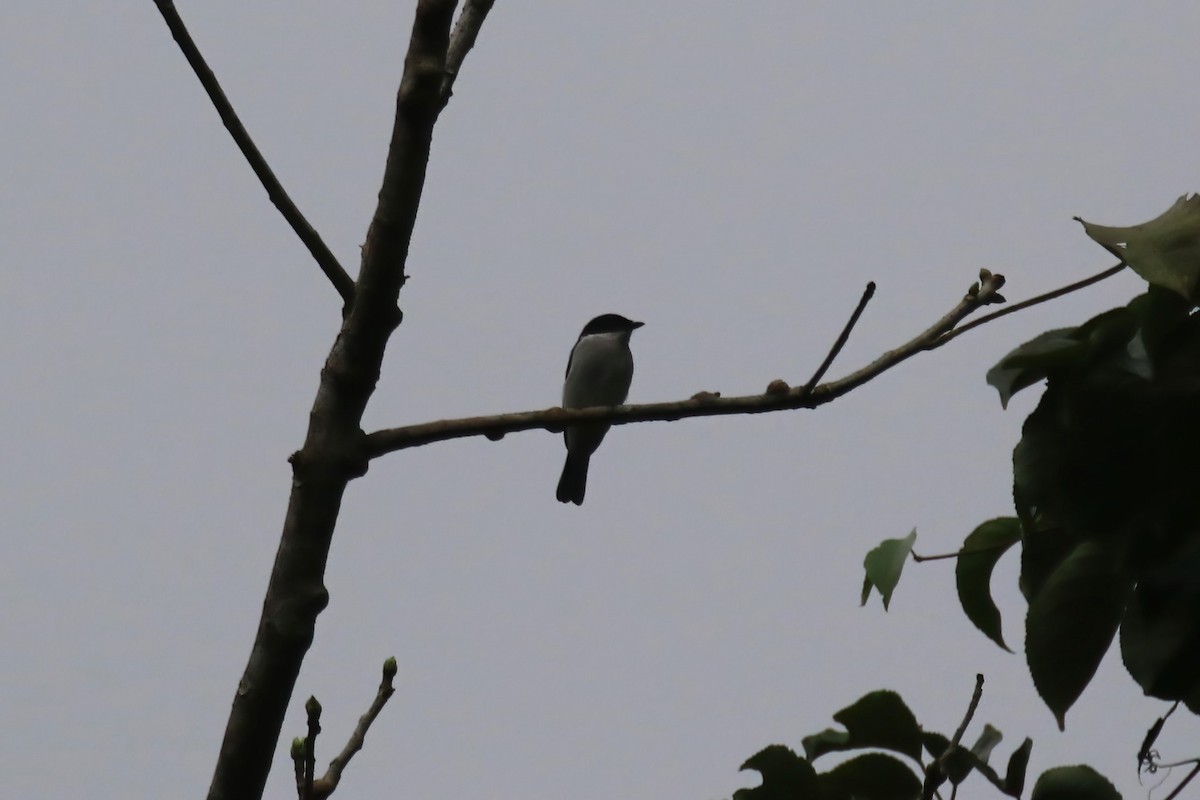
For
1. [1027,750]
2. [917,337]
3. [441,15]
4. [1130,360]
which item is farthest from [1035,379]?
[441,15]

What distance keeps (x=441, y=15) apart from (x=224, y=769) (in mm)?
1098

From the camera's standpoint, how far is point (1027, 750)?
5.82ft

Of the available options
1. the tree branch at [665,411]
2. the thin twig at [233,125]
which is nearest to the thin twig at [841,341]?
the tree branch at [665,411]

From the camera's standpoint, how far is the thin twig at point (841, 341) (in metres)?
1.88

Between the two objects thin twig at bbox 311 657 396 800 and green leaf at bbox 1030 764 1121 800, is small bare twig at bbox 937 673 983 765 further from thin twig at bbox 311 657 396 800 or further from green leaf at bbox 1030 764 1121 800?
thin twig at bbox 311 657 396 800

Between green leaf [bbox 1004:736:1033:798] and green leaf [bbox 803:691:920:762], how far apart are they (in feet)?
0.51

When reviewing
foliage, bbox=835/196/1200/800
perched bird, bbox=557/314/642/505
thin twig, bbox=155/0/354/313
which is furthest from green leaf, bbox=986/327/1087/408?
perched bird, bbox=557/314/642/505

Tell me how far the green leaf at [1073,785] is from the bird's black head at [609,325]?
264 inches

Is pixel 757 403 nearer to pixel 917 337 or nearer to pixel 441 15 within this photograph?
pixel 917 337

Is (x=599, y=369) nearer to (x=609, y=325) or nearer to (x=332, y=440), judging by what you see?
(x=609, y=325)

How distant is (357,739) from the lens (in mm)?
1915

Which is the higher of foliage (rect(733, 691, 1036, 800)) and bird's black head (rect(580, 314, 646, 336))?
bird's black head (rect(580, 314, 646, 336))

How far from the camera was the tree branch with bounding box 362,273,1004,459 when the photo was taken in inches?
72.6

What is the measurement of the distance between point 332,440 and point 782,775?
2.77 ft
